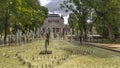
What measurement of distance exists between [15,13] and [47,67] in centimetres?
3301

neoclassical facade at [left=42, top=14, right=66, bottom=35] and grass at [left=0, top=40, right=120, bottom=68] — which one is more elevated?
neoclassical facade at [left=42, top=14, right=66, bottom=35]

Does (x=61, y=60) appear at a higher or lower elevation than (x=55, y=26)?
lower

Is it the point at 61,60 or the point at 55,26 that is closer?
the point at 61,60

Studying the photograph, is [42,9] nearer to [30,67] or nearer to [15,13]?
[15,13]

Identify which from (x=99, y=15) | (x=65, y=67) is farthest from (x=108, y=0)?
(x=65, y=67)

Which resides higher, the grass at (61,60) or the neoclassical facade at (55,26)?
the neoclassical facade at (55,26)

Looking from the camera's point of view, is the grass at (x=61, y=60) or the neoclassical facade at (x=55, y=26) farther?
the neoclassical facade at (x=55, y=26)

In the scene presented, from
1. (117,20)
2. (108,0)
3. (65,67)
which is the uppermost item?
A: (108,0)

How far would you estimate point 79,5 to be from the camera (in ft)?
223

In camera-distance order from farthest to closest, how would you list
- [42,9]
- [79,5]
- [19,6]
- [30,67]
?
[42,9] < [79,5] < [19,6] < [30,67]

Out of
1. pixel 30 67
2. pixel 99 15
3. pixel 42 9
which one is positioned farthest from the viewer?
pixel 42 9

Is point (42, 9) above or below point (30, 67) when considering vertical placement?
above

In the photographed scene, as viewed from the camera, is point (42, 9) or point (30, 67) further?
point (42, 9)

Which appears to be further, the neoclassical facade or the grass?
the neoclassical facade
